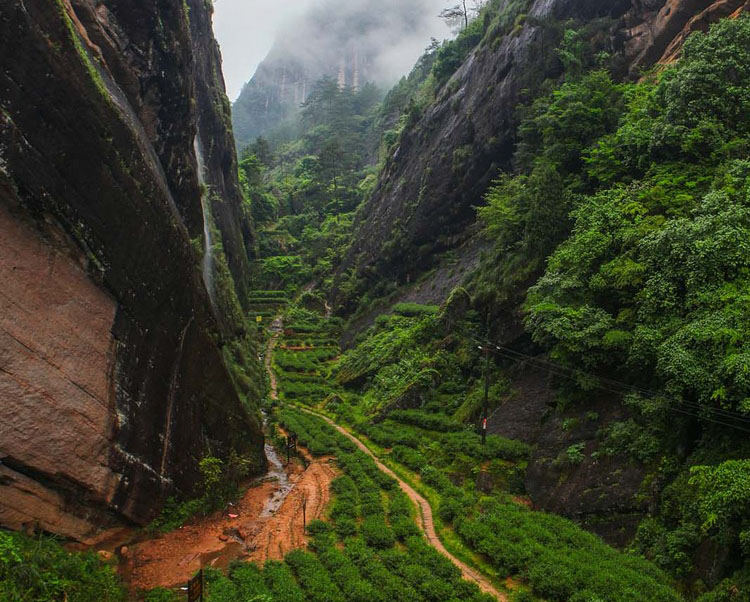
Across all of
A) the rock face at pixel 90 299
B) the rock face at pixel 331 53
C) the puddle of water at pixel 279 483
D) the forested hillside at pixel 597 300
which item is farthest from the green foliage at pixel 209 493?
the rock face at pixel 331 53

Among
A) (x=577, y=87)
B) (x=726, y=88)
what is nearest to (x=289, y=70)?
(x=577, y=87)

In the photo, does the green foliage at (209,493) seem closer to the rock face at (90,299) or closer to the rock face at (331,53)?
the rock face at (90,299)

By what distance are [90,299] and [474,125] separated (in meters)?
36.3

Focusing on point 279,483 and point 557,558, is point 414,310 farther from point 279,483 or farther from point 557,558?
point 557,558

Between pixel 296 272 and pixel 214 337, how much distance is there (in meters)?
40.7

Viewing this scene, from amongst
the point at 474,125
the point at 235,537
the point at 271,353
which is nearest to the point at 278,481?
the point at 235,537

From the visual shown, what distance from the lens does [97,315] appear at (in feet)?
45.4

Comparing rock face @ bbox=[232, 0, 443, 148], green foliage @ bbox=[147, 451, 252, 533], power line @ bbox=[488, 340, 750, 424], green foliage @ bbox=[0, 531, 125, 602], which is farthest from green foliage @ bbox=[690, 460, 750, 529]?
rock face @ bbox=[232, 0, 443, 148]

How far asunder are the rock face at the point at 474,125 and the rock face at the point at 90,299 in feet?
89.0

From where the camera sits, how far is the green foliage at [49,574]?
9984mm

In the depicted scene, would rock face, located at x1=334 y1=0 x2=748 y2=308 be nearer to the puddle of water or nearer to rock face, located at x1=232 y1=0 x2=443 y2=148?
the puddle of water

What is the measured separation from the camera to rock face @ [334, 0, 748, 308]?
33.0m

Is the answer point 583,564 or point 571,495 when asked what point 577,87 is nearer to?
point 571,495

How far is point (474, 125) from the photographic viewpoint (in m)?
42.5
